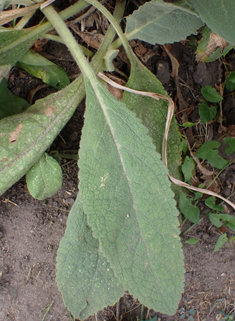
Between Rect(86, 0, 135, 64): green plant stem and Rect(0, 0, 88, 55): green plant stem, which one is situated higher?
Rect(0, 0, 88, 55): green plant stem

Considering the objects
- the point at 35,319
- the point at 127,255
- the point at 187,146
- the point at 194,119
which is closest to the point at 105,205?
the point at 127,255

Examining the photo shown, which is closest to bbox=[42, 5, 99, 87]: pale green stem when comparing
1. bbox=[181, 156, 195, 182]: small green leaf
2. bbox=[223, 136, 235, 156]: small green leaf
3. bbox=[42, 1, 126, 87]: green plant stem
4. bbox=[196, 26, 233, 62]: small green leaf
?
bbox=[42, 1, 126, 87]: green plant stem

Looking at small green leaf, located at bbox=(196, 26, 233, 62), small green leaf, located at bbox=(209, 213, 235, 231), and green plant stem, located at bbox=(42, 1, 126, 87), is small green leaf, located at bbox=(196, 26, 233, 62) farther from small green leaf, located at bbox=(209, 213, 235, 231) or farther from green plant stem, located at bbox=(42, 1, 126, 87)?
small green leaf, located at bbox=(209, 213, 235, 231)

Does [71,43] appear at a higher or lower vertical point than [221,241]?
higher

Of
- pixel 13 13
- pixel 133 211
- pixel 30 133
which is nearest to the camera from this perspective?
pixel 133 211

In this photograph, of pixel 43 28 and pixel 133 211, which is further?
pixel 43 28

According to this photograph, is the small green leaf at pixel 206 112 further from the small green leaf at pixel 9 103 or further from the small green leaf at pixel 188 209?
the small green leaf at pixel 9 103

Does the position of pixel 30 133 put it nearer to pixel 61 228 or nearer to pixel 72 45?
pixel 72 45

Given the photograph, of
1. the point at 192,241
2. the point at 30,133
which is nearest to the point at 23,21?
the point at 30,133
